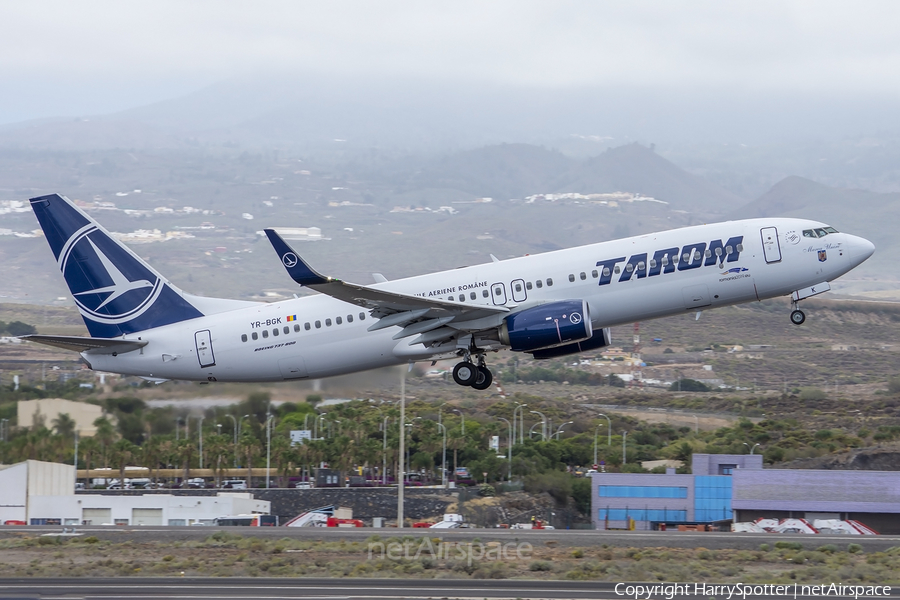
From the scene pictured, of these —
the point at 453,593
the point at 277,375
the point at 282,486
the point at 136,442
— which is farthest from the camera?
the point at 282,486

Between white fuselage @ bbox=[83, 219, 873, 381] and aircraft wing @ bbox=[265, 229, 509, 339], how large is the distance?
0.75 meters

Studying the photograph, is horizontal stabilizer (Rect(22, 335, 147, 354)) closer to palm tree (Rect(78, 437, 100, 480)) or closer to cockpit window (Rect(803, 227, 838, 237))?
cockpit window (Rect(803, 227, 838, 237))

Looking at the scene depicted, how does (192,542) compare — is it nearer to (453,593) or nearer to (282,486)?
(453,593)

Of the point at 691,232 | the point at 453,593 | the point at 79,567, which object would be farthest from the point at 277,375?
the point at 691,232

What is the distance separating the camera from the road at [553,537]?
42.5 m

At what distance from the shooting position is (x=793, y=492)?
58.2 m

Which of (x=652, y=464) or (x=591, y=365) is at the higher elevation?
(x=591, y=365)

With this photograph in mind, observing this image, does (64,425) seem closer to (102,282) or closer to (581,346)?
(102,282)

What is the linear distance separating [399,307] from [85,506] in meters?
29.7

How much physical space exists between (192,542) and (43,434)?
74.4ft

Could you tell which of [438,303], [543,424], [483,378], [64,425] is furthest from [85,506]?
[543,424]

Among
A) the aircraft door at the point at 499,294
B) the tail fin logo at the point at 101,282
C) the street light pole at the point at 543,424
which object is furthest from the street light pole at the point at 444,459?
the aircraft door at the point at 499,294

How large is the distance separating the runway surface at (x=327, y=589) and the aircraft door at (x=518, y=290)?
31.4 feet

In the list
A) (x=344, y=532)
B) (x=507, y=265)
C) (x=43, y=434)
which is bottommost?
(x=344, y=532)
